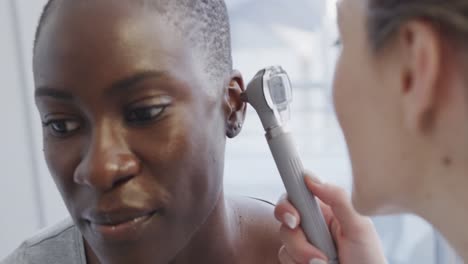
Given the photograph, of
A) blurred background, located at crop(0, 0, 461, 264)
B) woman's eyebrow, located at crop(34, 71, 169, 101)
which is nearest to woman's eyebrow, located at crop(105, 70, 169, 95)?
woman's eyebrow, located at crop(34, 71, 169, 101)

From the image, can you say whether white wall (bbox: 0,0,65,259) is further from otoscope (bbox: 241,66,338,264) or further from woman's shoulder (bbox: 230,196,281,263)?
otoscope (bbox: 241,66,338,264)

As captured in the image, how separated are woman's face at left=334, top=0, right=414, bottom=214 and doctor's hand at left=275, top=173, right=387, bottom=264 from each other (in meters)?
0.14

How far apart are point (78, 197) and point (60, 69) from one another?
0.14 metres

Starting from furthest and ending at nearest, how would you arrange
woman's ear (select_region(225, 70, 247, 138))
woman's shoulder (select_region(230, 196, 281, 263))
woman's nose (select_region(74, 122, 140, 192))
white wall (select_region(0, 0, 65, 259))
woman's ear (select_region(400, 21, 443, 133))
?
white wall (select_region(0, 0, 65, 259)) < woman's shoulder (select_region(230, 196, 281, 263)) < woman's ear (select_region(225, 70, 247, 138)) < woman's nose (select_region(74, 122, 140, 192)) < woman's ear (select_region(400, 21, 443, 133))

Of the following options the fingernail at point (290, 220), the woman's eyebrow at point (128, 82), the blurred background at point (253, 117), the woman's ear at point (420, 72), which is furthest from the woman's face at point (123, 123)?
the blurred background at point (253, 117)

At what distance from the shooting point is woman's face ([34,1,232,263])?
1.66ft

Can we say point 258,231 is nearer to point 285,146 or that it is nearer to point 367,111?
point 285,146

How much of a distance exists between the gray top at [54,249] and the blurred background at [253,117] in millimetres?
432

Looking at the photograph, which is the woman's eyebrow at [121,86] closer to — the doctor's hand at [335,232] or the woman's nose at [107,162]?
the woman's nose at [107,162]

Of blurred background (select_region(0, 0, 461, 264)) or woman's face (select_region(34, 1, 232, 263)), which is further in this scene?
blurred background (select_region(0, 0, 461, 264))

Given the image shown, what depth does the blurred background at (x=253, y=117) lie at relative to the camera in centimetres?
106

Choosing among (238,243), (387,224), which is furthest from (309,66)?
(238,243)

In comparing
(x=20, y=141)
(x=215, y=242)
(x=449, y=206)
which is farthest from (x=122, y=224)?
(x=20, y=141)

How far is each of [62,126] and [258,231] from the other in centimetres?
33
